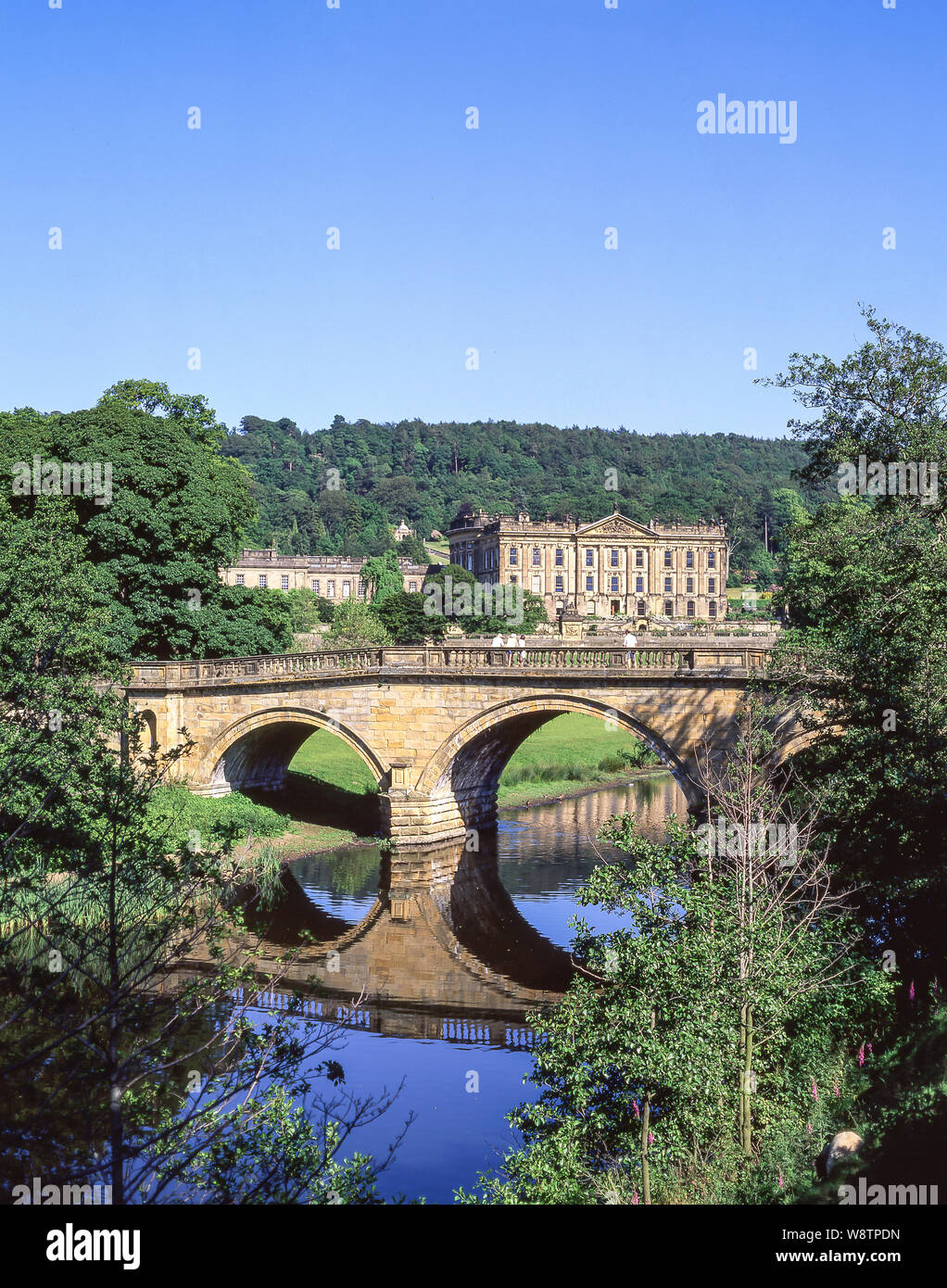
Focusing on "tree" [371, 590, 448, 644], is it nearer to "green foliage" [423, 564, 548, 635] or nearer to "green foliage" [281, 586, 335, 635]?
"green foliage" [423, 564, 548, 635]

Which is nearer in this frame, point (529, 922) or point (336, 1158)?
point (336, 1158)

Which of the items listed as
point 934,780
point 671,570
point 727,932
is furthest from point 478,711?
point 671,570

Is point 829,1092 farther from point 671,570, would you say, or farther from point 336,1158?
point 671,570

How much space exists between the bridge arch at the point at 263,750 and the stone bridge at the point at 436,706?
54 mm

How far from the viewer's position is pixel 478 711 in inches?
1299

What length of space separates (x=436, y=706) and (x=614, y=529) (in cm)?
8456

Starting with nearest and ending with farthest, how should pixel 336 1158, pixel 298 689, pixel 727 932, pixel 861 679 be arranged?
1. pixel 727 932
2. pixel 336 1158
3. pixel 861 679
4. pixel 298 689

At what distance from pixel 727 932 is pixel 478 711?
19.0 meters

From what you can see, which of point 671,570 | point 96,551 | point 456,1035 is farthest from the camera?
point 671,570

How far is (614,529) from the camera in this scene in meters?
116

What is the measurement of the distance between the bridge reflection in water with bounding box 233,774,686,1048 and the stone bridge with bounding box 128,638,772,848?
2095mm

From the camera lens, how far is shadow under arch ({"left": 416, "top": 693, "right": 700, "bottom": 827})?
101 feet

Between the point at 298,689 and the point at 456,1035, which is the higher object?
the point at 298,689

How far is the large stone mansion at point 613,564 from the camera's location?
11412cm
